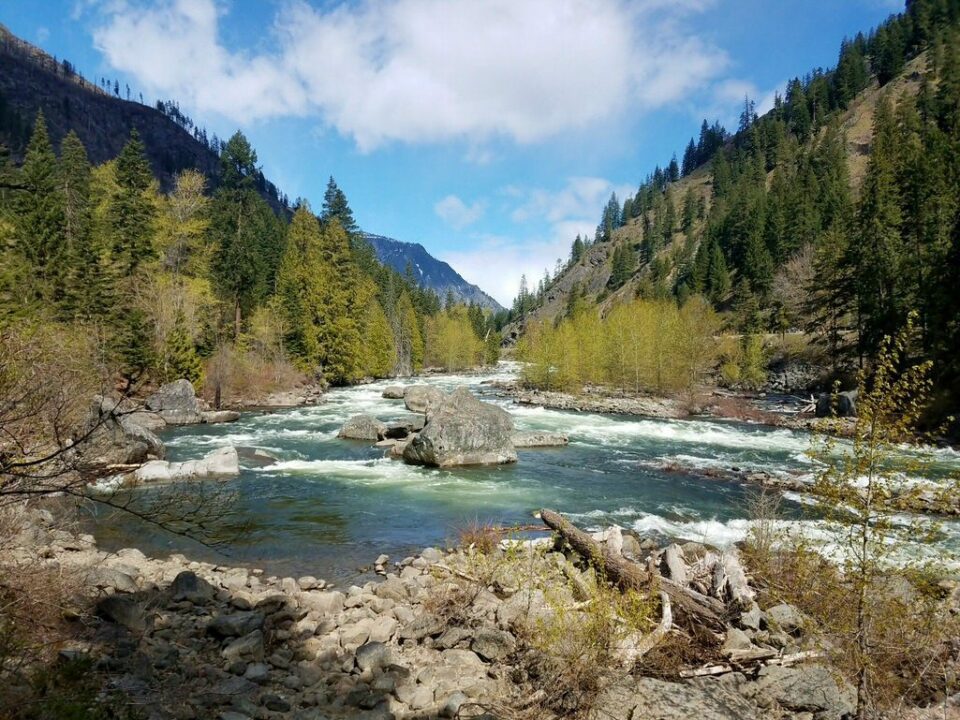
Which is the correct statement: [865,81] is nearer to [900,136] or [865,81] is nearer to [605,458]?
[900,136]

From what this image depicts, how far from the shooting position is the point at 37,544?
7840 millimetres

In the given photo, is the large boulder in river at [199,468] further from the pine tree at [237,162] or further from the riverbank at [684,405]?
the pine tree at [237,162]

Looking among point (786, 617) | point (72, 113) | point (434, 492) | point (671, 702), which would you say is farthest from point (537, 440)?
point (72, 113)

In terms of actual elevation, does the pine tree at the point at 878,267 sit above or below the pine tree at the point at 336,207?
below

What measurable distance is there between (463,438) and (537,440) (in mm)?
5561

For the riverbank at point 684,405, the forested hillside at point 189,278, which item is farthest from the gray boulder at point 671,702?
the riverbank at point 684,405

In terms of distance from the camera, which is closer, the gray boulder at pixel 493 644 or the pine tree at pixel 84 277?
the gray boulder at pixel 493 644

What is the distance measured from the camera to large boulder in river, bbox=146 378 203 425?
25141 millimetres

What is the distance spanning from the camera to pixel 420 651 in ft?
22.1

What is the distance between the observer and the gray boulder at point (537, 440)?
23.7 meters

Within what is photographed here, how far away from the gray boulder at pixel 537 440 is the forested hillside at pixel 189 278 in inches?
586

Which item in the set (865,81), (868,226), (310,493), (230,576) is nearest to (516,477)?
(310,493)

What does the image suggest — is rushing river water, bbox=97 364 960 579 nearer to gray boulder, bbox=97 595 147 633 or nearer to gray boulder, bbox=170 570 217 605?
gray boulder, bbox=170 570 217 605

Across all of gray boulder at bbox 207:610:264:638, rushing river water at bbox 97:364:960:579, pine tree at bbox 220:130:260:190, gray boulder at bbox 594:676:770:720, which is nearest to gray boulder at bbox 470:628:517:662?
gray boulder at bbox 594:676:770:720
